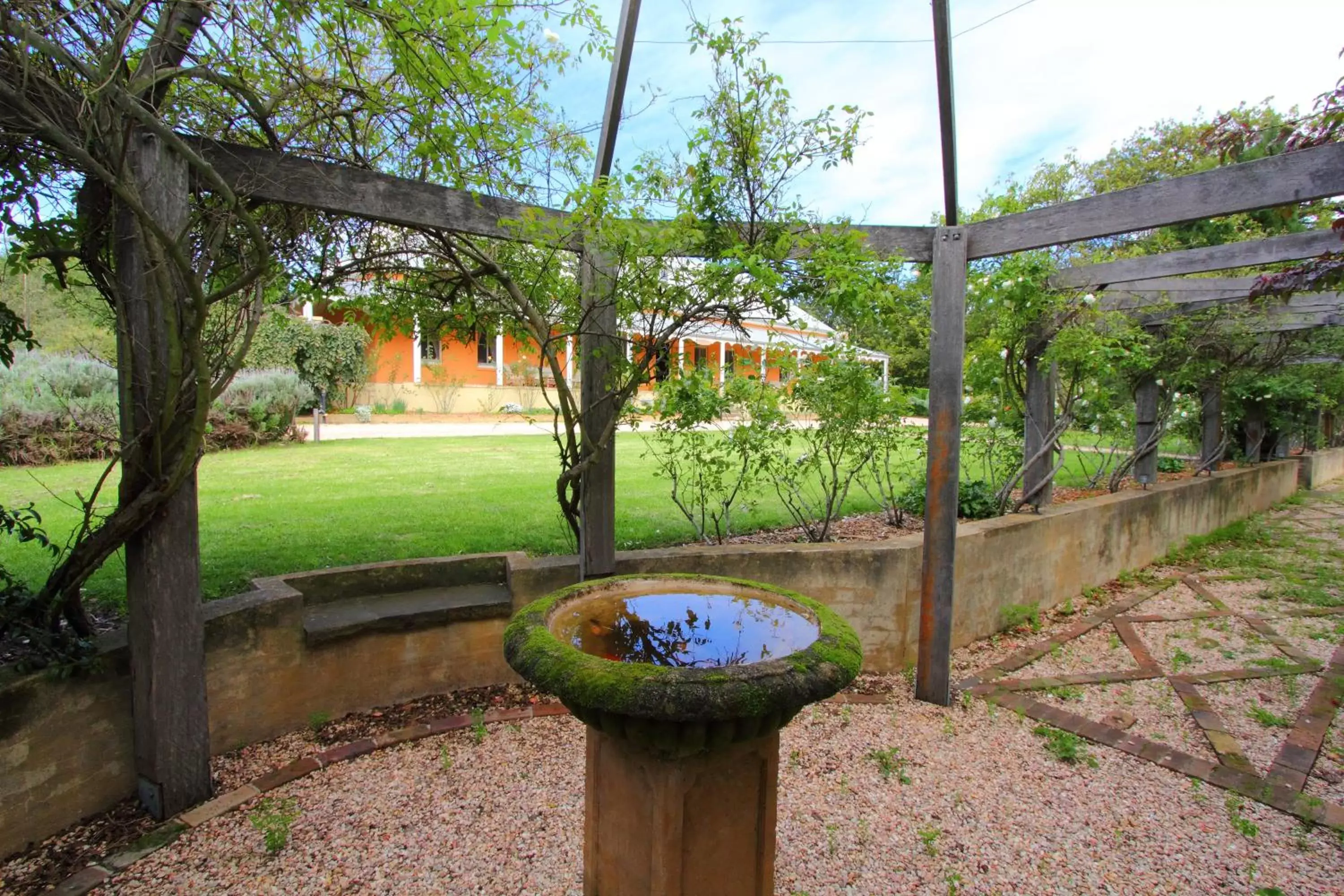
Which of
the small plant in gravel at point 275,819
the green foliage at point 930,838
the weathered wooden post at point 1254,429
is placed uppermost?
the weathered wooden post at point 1254,429

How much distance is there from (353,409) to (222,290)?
16849 mm

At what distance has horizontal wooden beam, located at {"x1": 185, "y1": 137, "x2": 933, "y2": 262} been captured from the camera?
2660 millimetres

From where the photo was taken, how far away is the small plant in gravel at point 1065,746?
316cm

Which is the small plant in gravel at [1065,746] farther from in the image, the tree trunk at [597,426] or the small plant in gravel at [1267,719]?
the tree trunk at [597,426]

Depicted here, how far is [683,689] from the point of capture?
1.59 meters

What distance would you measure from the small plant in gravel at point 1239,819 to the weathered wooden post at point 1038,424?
3.08 meters

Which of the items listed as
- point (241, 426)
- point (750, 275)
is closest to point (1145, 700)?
point (750, 275)

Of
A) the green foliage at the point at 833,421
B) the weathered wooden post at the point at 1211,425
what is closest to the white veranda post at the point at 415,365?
the green foliage at the point at 833,421

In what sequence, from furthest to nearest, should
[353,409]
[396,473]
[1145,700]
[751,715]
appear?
[353,409]
[396,473]
[1145,700]
[751,715]

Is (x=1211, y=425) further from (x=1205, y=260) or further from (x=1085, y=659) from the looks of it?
(x=1085, y=659)

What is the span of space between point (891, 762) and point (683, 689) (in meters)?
2.04

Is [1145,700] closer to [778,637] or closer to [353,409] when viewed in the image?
[778,637]

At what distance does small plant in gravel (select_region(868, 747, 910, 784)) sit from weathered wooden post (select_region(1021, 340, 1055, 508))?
3352 mm

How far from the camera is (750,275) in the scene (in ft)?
11.1
